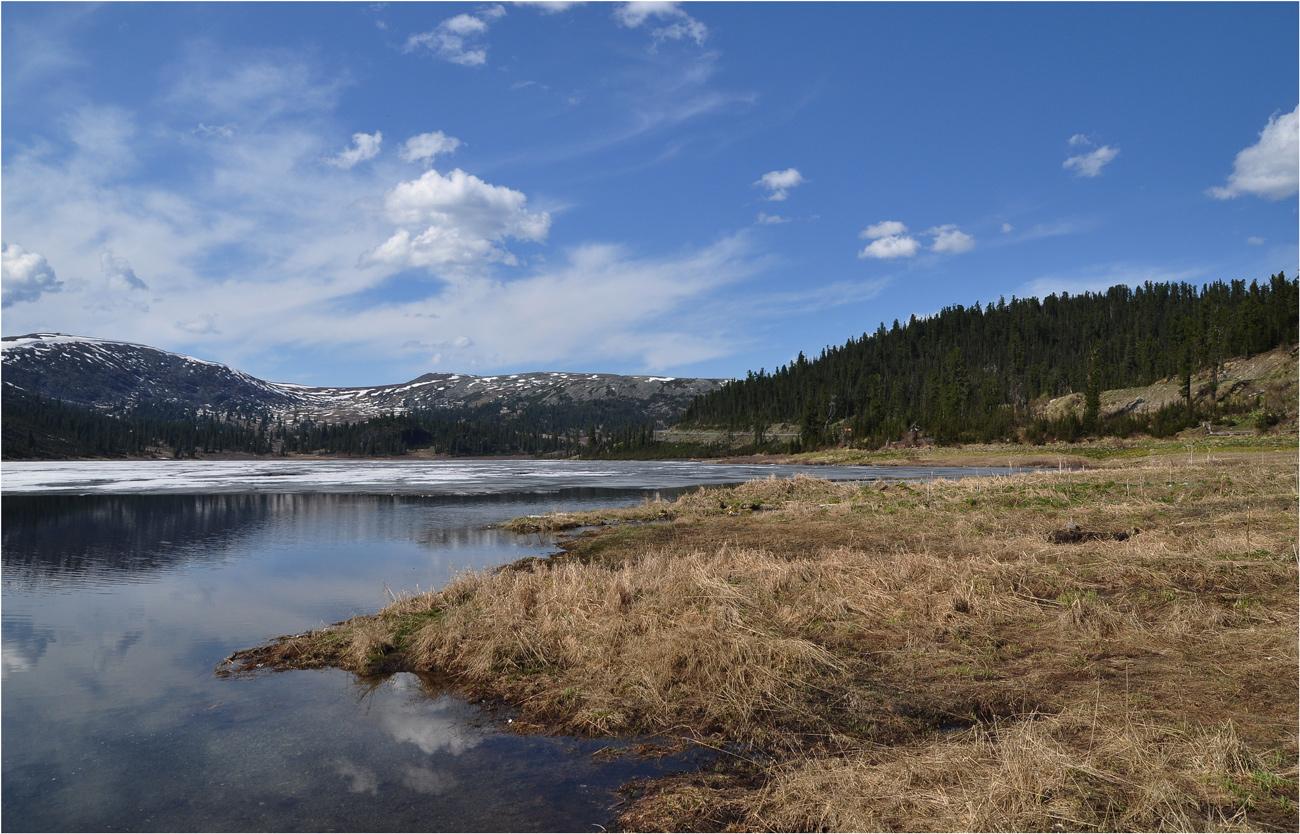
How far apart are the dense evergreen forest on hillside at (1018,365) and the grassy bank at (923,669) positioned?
247ft

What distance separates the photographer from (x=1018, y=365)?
534 feet

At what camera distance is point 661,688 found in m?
9.31

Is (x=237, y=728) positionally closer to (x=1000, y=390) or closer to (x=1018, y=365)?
(x=1000, y=390)

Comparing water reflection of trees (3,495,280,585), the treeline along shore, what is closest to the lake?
water reflection of trees (3,495,280,585)

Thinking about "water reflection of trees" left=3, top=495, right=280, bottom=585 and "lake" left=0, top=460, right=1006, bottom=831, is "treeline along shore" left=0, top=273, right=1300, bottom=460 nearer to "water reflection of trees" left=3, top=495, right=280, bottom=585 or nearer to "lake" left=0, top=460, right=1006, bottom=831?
"lake" left=0, top=460, right=1006, bottom=831

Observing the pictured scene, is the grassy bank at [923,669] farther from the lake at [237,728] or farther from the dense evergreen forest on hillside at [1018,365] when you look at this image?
the dense evergreen forest on hillside at [1018,365]

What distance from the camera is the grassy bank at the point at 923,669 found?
5.85m

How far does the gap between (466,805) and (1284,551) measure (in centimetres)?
1535

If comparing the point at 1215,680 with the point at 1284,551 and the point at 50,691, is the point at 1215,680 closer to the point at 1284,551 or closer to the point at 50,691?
the point at 1284,551

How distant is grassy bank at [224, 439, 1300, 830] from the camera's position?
5.85 metres

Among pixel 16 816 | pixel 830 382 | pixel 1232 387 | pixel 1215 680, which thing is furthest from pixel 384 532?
pixel 830 382

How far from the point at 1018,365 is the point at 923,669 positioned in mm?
176352

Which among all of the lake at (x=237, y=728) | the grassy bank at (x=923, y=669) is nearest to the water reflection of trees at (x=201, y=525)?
the lake at (x=237, y=728)

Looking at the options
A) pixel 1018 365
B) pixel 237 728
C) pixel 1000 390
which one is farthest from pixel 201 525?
pixel 1018 365
